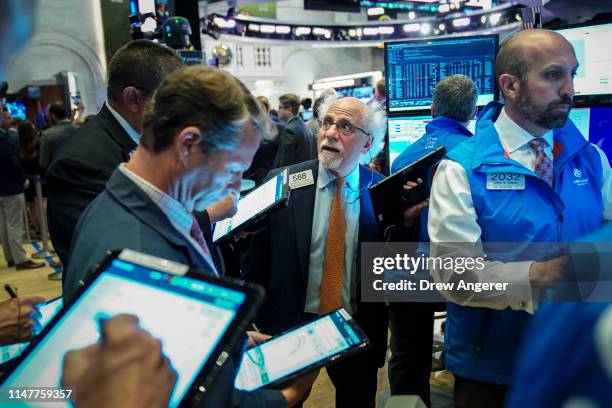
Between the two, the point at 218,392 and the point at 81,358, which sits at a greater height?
the point at 81,358

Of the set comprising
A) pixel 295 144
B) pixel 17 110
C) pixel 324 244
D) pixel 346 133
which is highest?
pixel 17 110

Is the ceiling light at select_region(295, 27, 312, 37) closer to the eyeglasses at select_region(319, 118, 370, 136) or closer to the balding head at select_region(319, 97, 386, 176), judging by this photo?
the balding head at select_region(319, 97, 386, 176)

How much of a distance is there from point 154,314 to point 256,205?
1.07 meters

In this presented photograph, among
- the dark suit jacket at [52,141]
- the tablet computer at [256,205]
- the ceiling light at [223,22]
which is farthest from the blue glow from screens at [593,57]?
the ceiling light at [223,22]

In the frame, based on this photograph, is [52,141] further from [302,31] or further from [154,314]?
[302,31]

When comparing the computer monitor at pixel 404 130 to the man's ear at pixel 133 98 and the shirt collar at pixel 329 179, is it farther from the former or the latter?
the man's ear at pixel 133 98

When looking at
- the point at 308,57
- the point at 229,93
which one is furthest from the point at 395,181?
the point at 308,57

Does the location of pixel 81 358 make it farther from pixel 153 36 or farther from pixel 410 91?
pixel 153 36

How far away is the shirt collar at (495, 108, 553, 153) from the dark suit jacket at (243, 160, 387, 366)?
662 mm

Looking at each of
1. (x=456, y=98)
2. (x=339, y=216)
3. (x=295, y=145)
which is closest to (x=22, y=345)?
(x=339, y=216)

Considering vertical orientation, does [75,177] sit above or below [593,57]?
below

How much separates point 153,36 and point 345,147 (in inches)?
121

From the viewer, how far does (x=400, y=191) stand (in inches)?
67.2

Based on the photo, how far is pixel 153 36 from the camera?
4.27 meters
